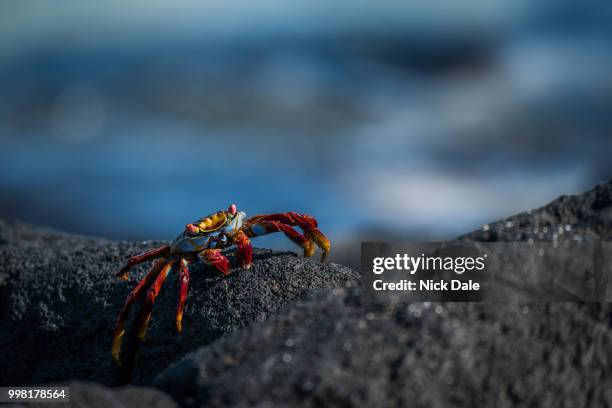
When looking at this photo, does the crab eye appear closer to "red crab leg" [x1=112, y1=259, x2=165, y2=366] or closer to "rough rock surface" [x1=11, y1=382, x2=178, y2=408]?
"red crab leg" [x1=112, y1=259, x2=165, y2=366]

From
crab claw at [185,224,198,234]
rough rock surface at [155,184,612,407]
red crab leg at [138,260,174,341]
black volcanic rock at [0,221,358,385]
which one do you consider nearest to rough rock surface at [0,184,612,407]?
rough rock surface at [155,184,612,407]

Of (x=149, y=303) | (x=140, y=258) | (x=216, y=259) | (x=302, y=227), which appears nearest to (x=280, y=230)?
(x=302, y=227)

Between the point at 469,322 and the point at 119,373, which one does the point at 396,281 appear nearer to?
the point at 469,322

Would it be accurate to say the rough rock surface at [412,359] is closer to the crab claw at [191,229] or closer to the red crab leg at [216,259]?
the red crab leg at [216,259]

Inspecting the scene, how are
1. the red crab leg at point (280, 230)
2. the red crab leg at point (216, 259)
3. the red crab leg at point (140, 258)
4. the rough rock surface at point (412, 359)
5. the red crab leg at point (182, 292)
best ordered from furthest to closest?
the red crab leg at point (280, 230) < the red crab leg at point (140, 258) < the red crab leg at point (216, 259) < the red crab leg at point (182, 292) < the rough rock surface at point (412, 359)

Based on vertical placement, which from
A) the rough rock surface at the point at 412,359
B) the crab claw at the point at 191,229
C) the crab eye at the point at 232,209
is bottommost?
the rough rock surface at the point at 412,359

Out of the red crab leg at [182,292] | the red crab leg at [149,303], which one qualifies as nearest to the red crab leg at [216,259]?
the red crab leg at [182,292]
